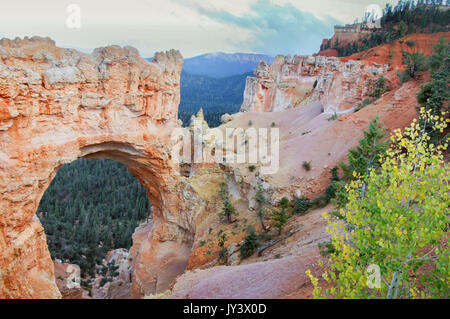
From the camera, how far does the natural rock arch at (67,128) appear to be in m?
13.2

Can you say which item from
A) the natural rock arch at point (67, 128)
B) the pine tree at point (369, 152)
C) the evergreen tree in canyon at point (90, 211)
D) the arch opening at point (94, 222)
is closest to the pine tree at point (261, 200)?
the natural rock arch at point (67, 128)

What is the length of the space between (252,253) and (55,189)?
171 ft

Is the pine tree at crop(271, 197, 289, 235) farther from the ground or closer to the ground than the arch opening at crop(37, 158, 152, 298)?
farther from the ground

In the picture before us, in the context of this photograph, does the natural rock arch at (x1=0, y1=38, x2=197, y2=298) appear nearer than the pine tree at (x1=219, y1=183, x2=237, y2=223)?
Yes

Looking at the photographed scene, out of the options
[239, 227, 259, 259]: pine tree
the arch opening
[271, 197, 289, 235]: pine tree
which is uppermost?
[271, 197, 289, 235]: pine tree

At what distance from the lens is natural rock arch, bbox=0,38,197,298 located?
13.2 metres

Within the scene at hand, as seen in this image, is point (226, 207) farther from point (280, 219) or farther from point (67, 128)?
point (67, 128)

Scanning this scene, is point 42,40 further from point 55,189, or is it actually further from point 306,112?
point 55,189

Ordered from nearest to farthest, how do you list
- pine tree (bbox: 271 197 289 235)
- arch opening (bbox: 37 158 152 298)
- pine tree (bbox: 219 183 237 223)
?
pine tree (bbox: 271 197 289 235) < pine tree (bbox: 219 183 237 223) < arch opening (bbox: 37 158 152 298)

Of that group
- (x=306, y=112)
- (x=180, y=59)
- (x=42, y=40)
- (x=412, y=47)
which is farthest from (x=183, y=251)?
(x=412, y=47)

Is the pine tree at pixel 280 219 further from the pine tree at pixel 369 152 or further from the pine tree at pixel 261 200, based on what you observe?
the pine tree at pixel 369 152

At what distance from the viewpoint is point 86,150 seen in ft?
56.4

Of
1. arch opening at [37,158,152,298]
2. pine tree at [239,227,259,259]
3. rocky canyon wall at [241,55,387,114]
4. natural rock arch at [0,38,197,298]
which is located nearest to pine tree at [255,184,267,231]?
pine tree at [239,227,259,259]

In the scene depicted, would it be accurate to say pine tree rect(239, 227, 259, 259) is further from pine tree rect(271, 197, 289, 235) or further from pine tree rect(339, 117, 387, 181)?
pine tree rect(339, 117, 387, 181)
